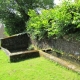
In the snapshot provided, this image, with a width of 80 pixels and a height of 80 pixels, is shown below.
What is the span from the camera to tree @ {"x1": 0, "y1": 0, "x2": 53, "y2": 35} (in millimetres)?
20328

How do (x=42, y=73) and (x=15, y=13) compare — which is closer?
(x=42, y=73)

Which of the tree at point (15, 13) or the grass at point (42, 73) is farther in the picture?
the tree at point (15, 13)

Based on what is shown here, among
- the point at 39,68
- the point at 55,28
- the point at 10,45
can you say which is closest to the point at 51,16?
the point at 55,28

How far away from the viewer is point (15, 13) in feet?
68.8

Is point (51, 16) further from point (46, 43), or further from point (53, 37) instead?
point (46, 43)

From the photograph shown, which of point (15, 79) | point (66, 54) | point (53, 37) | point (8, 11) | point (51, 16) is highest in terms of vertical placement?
point (8, 11)

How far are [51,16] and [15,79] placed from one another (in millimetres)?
4489

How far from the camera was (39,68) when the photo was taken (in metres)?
7.58

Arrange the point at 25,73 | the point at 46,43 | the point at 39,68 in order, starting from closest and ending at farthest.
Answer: the point at 25,73, the point at 39,68, the point at 46,43

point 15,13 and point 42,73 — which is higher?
point 15,13

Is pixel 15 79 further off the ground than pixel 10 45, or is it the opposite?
pixel 10 45

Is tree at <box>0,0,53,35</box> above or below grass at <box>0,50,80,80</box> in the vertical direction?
above

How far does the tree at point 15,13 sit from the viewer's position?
20.3 m

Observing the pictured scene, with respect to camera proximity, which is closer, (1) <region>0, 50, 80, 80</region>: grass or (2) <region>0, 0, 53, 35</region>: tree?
(1) <region>0, 50, 80, 80</region>: grass
